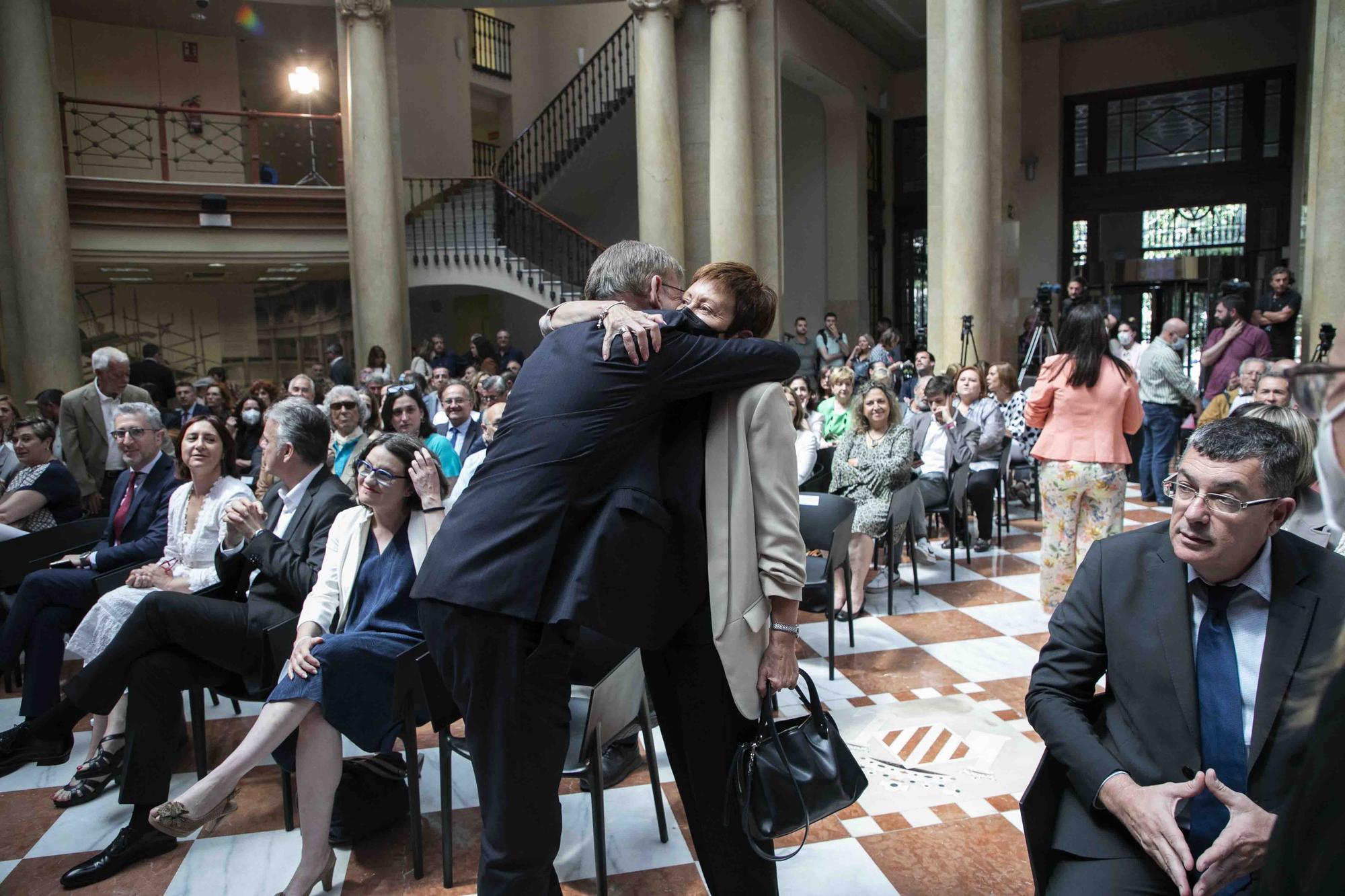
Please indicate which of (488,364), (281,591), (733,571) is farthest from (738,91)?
(733,571)

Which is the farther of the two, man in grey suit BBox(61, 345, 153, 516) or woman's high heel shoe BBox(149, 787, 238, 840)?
man in grey suit BBox(61, 345, 153, 516)

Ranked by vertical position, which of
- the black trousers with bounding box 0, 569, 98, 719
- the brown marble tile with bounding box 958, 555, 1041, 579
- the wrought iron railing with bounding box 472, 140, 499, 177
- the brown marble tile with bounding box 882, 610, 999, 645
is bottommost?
the brown marble tile with bounding box 882, 610, 999, 645

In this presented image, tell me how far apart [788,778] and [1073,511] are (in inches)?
127

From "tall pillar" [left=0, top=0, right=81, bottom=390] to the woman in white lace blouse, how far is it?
26.7ft

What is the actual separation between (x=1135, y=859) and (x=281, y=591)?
2389 millimetres

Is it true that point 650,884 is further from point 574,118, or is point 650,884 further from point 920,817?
point 574,118

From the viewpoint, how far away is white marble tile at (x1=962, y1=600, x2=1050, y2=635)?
4.44 m

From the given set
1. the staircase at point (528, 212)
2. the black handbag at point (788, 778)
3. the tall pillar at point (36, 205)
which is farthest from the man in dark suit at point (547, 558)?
the staircase at point (528, 212)

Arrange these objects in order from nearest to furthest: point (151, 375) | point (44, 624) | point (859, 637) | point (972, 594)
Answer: point (44, 624)
point (859, 637)
point (972, 594)
point (151, 375)

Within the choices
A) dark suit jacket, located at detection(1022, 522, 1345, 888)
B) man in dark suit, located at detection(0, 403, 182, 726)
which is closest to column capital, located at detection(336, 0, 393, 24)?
man in dark suit, located at detection(0, 403, 182, 726)

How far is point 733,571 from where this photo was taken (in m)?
1.72

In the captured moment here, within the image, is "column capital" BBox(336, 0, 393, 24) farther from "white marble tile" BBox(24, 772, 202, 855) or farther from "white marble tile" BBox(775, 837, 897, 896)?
"white marble tile" BBox(775, 837, 897, 896)

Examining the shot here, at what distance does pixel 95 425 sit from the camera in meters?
6.01

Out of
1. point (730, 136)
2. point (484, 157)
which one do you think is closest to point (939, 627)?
point (730, 136)
